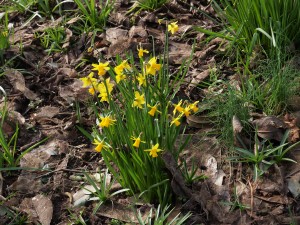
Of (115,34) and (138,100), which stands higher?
(138,100)

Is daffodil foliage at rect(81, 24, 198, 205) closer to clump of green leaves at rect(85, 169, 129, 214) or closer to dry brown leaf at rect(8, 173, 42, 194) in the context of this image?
clump of green leaves at rect(85, 169, 129, 214)

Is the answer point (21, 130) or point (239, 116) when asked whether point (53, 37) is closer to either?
point (21, 130)

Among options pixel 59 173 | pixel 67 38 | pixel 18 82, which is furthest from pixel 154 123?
pixel 67 38

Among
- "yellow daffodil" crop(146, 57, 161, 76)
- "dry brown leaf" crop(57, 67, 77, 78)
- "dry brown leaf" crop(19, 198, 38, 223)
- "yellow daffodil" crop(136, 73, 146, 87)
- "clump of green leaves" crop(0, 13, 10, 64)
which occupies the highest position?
"yellow daffodil" crop(146, 57, 161, 76)

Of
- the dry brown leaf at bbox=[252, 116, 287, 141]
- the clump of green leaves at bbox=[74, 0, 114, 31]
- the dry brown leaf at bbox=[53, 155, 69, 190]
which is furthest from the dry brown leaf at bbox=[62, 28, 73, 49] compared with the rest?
the dry brown leaf at bbox=[252, 116, 287, 141]

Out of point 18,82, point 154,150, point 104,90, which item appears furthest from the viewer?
point 18,82

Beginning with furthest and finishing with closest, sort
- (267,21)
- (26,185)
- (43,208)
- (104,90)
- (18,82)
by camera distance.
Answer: (18,82) < (267,21) < (26,185) < (43,208) < (104,90)

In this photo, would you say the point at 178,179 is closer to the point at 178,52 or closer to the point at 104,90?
the point at 104,90

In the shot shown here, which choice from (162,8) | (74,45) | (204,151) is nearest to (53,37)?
(74,45)

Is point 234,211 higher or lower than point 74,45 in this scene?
lower
